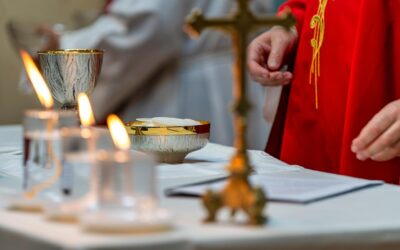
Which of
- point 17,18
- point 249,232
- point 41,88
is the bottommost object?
point 249,232

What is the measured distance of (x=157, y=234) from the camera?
2.67 ft

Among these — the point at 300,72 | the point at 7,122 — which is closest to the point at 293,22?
the point at 300,72

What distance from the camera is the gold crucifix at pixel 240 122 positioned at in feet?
2.90

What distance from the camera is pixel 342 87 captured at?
166 cm

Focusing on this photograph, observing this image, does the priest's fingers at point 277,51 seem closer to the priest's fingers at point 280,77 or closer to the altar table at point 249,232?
the priest's fingers at point 280,77

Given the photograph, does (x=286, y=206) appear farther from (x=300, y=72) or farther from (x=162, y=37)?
(x=162, y=37)

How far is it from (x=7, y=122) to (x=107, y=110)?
4.15 feet

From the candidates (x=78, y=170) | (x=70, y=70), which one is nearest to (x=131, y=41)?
(x=70, y=70)

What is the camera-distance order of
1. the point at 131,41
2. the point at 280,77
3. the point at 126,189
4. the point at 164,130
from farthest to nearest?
the point at 131,41 < the point at 280,77 < the point at 164,130 < the point at 126,189

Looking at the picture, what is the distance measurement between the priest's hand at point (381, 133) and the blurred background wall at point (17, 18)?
121 inches

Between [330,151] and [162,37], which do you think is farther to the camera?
[162,37]

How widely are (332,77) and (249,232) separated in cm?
85

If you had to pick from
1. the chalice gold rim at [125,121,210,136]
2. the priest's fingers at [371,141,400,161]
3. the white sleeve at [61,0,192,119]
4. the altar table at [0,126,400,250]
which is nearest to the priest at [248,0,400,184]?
the priest's fingers at [371,141,400,161]

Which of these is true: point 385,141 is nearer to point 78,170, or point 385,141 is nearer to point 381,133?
point 381,133
